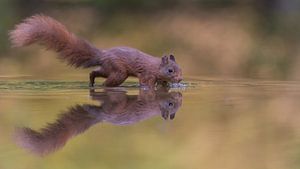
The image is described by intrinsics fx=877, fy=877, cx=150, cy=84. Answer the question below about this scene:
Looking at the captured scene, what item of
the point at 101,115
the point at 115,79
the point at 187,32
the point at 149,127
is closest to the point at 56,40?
the point at 115,79

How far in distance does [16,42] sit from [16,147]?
2.66 metres

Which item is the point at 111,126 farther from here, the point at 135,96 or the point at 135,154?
the point at 135,96

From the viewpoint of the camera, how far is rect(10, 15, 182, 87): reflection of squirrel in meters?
6.94

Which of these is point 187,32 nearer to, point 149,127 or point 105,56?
point 105,56

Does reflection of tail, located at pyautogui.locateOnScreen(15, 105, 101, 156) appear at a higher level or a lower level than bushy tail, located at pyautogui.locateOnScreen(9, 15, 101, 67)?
lower

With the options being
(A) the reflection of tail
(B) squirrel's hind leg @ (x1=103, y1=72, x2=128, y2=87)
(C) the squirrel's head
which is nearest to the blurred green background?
(C) the squirrel's head

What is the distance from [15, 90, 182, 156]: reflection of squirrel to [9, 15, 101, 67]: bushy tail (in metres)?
0.57

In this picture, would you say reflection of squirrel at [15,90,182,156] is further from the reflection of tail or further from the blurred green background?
the blurred green background

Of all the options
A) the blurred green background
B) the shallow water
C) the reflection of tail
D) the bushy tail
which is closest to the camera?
the shallow water

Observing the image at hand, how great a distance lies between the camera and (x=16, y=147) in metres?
4.26

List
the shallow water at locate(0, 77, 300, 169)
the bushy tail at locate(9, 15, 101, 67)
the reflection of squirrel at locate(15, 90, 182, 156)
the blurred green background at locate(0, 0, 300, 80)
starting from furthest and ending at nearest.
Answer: the blurred green background at locate(0, 0, 300, 80) → the bushy tail at locate(9, 15, 101, 67) → the reflection of squirrel at locate(15, 90, 182, 156) → the shallow water at locate(0, 77, 300, 169)

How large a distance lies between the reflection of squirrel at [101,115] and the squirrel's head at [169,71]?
0.25m

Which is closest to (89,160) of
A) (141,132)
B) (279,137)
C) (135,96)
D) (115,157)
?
(115,157)

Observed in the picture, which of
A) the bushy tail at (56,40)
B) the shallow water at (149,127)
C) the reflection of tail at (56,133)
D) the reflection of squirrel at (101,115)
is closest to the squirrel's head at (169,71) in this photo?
the shallow water at (149,127)
